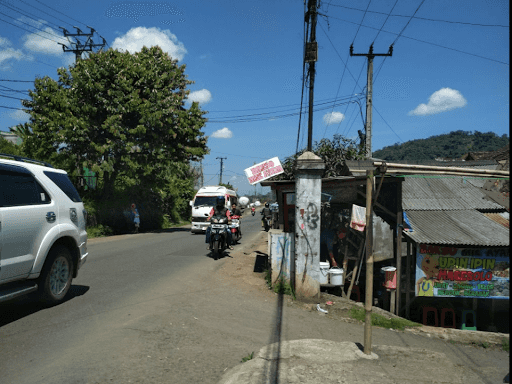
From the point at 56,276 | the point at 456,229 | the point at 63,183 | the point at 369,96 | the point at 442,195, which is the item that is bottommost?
the point at 56,276

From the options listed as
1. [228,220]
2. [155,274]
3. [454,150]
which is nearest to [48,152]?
[228,220]

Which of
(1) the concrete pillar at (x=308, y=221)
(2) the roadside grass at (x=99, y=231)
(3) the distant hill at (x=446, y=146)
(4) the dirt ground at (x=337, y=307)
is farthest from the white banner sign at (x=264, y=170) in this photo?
(3) the distant hill at (x=446, y=146)

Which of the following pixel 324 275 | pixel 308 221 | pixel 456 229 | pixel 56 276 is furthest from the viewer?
pixel 456 229

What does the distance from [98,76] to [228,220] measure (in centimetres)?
1299

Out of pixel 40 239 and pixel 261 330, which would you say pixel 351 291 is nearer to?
pixel 261 330

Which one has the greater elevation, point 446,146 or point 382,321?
point 446,146

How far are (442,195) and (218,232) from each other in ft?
21.4

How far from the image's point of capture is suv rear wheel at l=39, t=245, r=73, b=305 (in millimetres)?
6184

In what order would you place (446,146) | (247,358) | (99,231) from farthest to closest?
(446,146) < (99,231) < (247,358)

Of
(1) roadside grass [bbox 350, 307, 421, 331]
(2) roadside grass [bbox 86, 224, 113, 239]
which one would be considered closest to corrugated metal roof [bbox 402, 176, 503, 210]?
(1) roadside grass [bbox 350, 307, 421, 331]

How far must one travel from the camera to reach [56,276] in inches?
255

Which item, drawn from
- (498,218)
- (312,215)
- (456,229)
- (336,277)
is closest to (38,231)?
(312,215)

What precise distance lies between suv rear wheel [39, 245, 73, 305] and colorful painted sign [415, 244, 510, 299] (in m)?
6.84

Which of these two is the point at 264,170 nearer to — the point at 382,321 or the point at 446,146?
the point at 382,321
